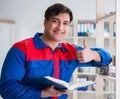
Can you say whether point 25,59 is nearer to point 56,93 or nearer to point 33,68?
point 33,68

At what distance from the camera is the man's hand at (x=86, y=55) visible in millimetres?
1863

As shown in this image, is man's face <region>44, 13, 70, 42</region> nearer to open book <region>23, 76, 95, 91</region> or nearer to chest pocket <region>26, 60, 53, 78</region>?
chest pocket <region>26, 60, 53, 78</region>

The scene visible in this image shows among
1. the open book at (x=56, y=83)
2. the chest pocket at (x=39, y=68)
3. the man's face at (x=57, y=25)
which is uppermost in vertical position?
the man's face at (x=57, y=25)

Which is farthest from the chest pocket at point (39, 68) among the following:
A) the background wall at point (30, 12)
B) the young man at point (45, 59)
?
the background wall at point (30, 12)

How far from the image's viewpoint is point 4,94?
1681 millimetres

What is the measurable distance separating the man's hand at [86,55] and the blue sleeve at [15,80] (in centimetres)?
41

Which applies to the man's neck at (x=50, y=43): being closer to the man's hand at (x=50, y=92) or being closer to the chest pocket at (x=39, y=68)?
the chest pocket at (x=39, y=68)

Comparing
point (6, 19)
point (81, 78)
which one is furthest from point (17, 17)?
point (81, 78)

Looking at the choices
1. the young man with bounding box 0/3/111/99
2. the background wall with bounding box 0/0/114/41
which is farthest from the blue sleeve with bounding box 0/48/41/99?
the background wall with bounding box 0/0/114/41

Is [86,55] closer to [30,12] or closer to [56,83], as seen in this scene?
[56,83]

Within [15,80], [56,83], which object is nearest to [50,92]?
[56,83]

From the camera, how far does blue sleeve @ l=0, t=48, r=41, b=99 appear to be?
165 centimetres

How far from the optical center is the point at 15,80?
5.52 feet

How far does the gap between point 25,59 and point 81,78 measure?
3.53 metres
